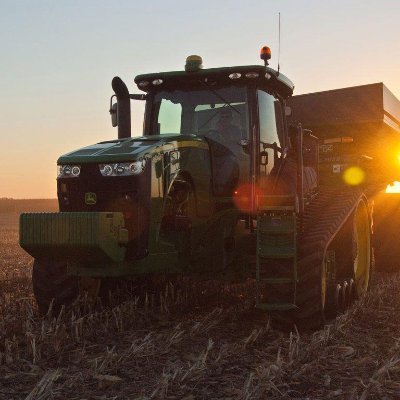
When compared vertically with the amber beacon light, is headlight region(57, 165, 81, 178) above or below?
below

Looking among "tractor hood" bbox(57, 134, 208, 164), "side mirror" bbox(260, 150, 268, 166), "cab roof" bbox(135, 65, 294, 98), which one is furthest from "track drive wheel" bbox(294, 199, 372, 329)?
"cab roof" bbox(135, 65, 294, 98)

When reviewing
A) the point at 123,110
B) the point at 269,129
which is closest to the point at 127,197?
the point at 123,110

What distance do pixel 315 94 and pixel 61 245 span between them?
187 inches

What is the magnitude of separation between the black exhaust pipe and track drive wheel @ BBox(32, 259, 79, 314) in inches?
59.9

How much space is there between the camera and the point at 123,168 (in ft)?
17.6

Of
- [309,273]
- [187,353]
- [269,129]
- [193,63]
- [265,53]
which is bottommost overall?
[187,353]

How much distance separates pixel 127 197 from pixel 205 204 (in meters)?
1.06

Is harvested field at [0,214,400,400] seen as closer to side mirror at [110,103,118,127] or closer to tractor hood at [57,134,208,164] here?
tractor hood at [57,134,208,164]

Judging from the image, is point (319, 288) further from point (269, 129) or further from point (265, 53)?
point (265, 53)

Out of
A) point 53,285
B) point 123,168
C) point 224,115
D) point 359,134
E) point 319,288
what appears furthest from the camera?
point 359,134

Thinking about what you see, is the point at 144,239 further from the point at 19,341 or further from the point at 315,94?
the point at 315,94

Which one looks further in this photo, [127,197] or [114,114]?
[114,114]

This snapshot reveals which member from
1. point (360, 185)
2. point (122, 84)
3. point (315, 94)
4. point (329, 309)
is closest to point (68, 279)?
point (122, 84)

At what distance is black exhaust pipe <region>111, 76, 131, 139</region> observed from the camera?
6320mm
